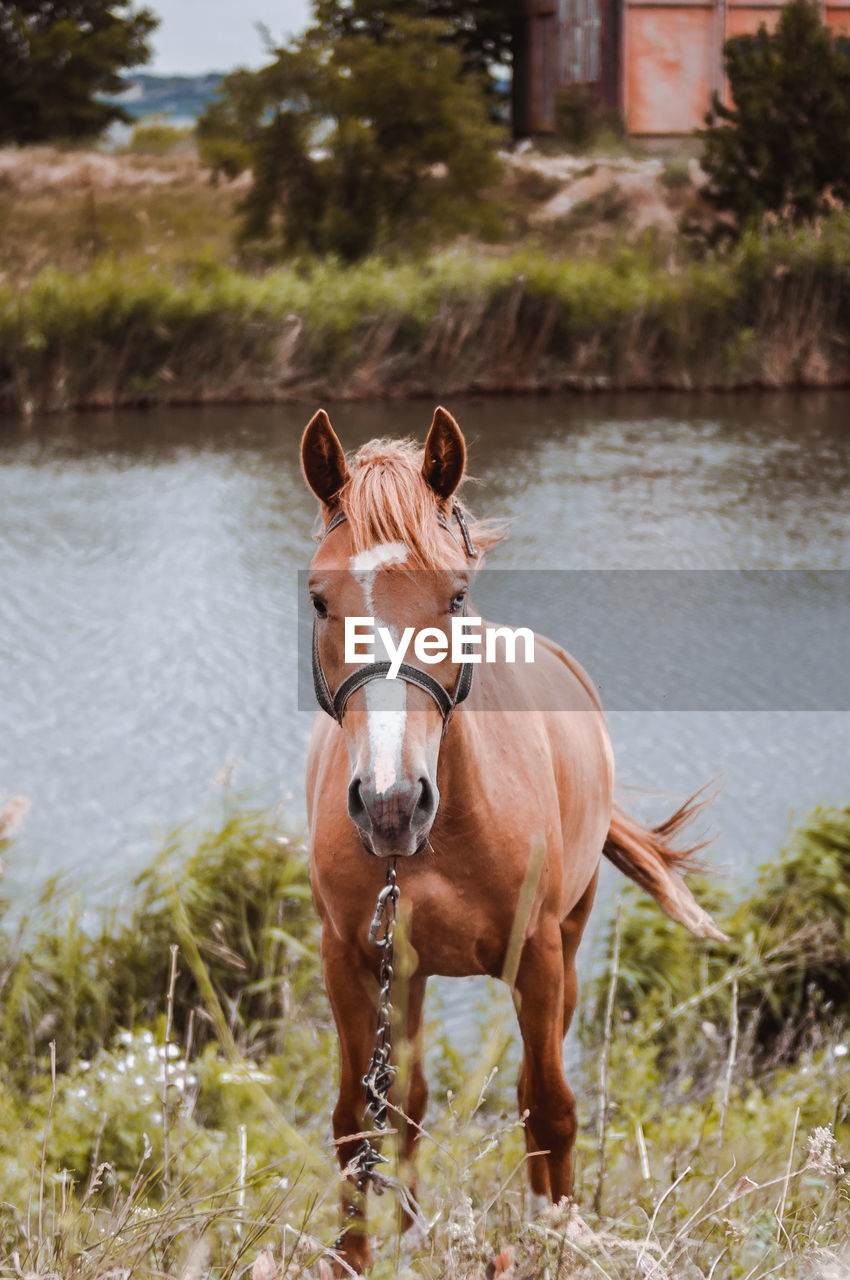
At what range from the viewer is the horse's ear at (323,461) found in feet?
6.50

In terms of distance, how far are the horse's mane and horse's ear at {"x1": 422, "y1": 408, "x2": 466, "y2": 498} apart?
2cm

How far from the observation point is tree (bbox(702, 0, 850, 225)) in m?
16.4

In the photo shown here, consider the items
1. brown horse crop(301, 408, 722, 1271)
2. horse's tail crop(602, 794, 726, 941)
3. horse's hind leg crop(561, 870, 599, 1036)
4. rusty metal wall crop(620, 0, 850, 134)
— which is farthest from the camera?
rusty metal wall crop(620, 0, 850, 134)

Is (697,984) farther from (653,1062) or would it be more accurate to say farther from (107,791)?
(107,791)

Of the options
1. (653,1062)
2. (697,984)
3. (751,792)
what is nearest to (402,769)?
(653,1062)

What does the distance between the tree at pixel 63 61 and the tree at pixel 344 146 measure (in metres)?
9.93

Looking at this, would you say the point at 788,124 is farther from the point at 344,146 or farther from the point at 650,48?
the point at 650,48

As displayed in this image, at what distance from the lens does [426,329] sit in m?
12.0

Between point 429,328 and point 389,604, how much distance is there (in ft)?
34.5

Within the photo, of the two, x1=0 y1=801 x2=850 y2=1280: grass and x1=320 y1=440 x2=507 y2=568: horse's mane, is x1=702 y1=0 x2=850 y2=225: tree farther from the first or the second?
x1=320 y1=440 x2=507 y2=568: horse's mane

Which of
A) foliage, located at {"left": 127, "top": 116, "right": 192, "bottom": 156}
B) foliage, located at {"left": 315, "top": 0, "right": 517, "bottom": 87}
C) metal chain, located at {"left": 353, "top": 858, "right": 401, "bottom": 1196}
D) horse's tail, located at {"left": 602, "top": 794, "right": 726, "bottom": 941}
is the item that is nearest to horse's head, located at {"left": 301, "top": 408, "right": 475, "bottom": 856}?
metal chain, located at {"left": 353, "top": 858, "right": 401, "bottom": 1196}

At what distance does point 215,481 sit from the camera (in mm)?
10172

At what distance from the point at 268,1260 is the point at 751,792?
460cm

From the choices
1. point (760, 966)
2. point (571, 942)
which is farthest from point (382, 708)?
point (760, 966)
